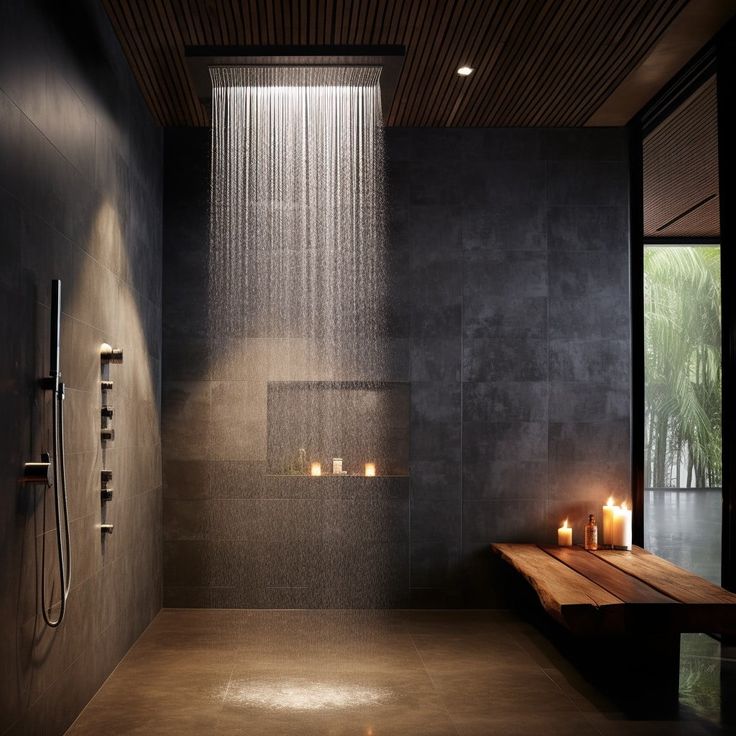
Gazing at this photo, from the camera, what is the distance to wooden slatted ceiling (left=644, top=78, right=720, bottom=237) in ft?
15.0

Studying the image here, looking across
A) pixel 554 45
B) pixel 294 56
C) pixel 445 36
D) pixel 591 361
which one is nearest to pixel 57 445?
pixel 294 56

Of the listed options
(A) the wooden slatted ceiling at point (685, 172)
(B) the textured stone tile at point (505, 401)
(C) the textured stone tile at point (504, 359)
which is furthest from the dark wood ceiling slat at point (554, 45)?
(B) the textured stone tile at point (505, 401)

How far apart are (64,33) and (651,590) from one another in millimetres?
3180

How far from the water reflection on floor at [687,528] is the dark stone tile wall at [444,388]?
33 cm

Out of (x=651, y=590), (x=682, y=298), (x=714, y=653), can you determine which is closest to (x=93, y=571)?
(x=651, y=590)

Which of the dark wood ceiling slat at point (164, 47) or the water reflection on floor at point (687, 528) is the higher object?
the dark wood ceiling slat at point (164, 47)

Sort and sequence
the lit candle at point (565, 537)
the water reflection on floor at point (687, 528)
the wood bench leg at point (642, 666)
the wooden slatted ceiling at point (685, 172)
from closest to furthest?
the wood bench leg at point (642, 666)
the water reflection on floor at point (687, 528)
the wooden slatted ceiling at point (685, 172)
the lit candle at point (565, 537)

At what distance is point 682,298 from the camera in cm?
493

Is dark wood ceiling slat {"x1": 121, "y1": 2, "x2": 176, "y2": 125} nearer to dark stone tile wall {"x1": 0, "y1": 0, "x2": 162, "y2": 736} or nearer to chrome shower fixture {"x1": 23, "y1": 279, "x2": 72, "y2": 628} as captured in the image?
dark stone tile wall {"x1": 0, "y1": 0, "x2": 162, "y2": 736}

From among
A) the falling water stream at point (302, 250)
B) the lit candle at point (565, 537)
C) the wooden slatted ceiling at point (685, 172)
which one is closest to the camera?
the wooden slatted ceiling at point (685, 172)

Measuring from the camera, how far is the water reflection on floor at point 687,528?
446 centimetres

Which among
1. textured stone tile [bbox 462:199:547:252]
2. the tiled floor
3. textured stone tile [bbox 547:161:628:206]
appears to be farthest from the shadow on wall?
textured stone tile [bbox 547:161:628:206]

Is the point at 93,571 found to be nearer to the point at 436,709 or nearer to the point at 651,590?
the point at 436,709

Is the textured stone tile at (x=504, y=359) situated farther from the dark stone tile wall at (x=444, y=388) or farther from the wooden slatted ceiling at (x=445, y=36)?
the wooden slatted ceiling at (x=445, y=36)
